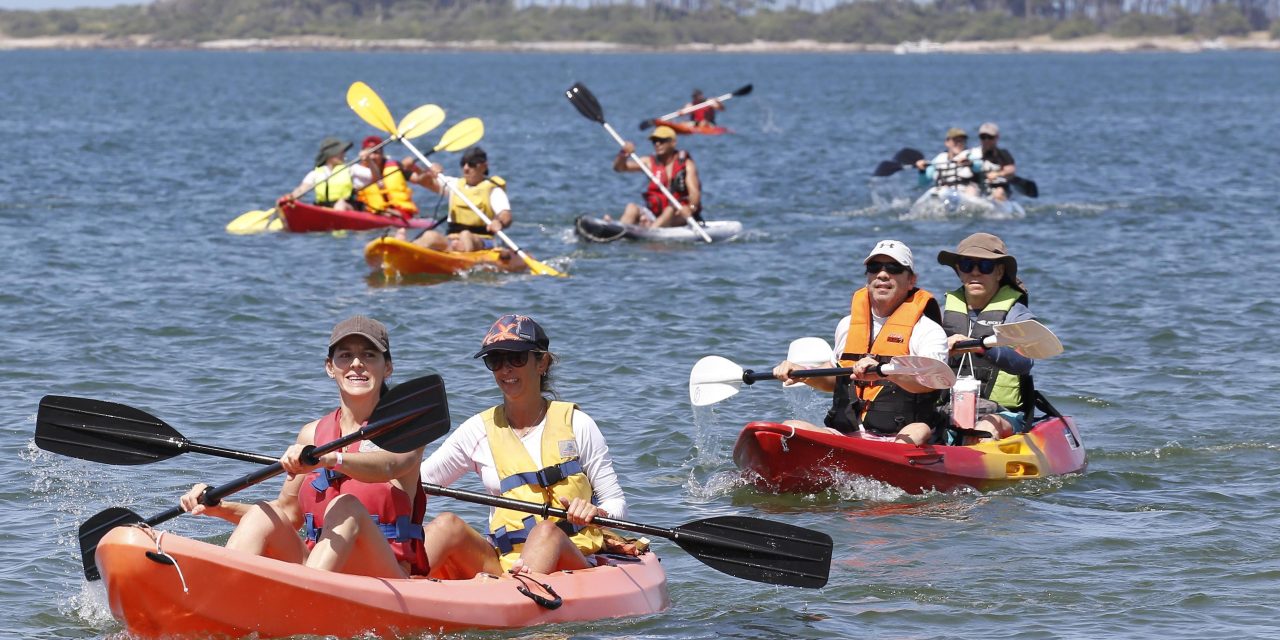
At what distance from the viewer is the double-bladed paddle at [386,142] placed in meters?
17.7

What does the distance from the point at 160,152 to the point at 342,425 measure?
96.8ft

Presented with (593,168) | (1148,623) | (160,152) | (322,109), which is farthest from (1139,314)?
(322,109)

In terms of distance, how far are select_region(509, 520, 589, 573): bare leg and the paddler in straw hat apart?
11962 millimetres

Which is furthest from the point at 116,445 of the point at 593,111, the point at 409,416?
the point at 593,111

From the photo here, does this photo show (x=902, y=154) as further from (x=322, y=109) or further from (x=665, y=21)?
(x=665, y=21)

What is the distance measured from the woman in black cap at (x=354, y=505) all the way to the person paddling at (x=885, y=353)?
274cm

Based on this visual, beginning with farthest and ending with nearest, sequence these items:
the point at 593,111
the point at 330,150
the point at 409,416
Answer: the point at 593,111
the point at 330,150
the point at 409,416

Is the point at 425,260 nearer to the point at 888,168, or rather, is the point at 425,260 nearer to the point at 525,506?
the point at 888,168

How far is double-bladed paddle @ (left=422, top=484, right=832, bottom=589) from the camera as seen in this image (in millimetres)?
6984

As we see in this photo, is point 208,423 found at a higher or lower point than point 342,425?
lower

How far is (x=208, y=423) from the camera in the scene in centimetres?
1046

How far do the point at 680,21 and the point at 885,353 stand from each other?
18233 cm

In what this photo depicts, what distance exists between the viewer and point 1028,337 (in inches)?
344

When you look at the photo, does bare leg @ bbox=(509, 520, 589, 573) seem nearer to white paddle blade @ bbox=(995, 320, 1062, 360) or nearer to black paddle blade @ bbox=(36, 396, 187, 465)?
black paddle blade @ bbox=(36, 396, 187, 465)
